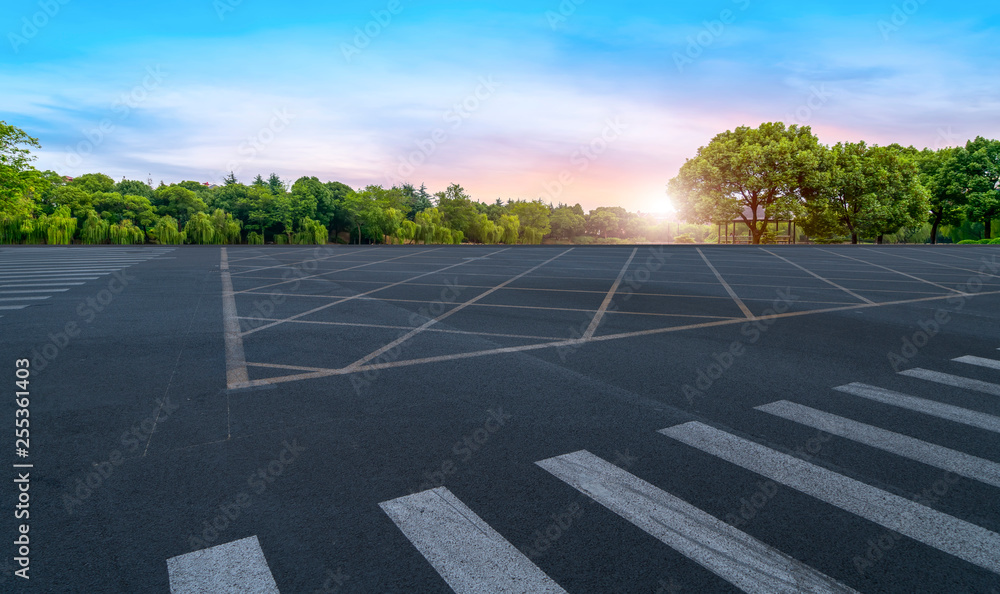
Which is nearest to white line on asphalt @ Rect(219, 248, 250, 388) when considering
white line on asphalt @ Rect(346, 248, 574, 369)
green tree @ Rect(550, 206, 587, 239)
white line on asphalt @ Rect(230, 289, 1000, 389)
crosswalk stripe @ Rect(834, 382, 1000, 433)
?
white line on asphalt @ Rect(230, 289, 1000, 389)

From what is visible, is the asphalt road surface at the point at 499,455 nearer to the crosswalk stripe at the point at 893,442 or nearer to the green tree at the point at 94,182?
the crosswalk stripe at the point at 893,442

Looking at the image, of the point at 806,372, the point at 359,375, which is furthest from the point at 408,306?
the point at 806,372

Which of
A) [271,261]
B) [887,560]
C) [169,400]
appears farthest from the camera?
[271,261]

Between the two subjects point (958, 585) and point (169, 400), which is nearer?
point (958, 585)

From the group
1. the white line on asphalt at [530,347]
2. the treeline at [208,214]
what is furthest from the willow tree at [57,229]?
the white line on asphalt at [530,347]

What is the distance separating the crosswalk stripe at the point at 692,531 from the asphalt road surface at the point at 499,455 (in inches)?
0.6

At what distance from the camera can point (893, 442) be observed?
4195 millimetres

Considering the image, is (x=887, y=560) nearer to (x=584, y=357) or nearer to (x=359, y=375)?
(x=584, y=357)

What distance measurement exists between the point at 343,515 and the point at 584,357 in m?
4.19

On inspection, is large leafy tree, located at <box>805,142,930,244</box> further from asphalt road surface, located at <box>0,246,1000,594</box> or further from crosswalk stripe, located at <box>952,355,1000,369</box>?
crosswalk stripe, located at <box>952,355,1000,369</box>

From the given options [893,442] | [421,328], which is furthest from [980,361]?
[421,328]

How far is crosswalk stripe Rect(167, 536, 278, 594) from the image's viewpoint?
8.18 feet

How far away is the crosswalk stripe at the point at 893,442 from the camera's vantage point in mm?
3758

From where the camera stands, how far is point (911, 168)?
43.1 meters
